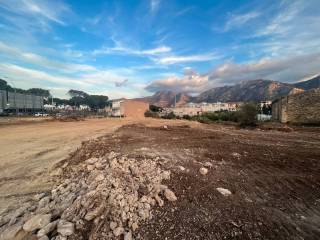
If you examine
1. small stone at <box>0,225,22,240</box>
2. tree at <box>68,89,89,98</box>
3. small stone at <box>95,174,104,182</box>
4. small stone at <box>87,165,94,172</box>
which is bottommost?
small stone at <box>0,225,22,240</box>

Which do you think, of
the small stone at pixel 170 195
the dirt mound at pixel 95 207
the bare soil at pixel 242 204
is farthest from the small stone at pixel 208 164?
the small stone at pixel 170 195

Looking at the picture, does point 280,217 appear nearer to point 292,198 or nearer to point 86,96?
point 292,198

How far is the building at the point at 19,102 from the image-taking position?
69.0m

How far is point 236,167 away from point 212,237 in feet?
12.7

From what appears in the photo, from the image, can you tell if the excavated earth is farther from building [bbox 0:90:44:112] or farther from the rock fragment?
building [bbox 0:90:44:112]

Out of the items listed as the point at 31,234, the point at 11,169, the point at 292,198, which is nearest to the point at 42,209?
the point at 31,234

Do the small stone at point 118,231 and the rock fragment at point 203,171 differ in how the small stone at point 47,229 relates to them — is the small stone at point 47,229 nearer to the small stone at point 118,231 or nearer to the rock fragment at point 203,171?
the small stone at point 118,231

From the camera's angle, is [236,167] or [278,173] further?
[236,167]

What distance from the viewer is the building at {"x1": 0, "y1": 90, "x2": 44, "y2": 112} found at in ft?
226

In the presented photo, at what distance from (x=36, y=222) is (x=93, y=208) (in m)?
0.96

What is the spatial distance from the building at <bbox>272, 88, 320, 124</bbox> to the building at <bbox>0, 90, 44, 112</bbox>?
75.8 metres

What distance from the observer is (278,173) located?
6.23 meters

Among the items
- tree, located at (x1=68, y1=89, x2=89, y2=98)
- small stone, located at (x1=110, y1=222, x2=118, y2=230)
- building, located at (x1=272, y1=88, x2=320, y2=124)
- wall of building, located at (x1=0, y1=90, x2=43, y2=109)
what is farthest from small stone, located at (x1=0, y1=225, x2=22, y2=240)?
tree, located at (x1=68, y1=89, x2=89, y2=98)

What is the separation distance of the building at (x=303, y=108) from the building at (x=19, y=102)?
75758 millimetres
